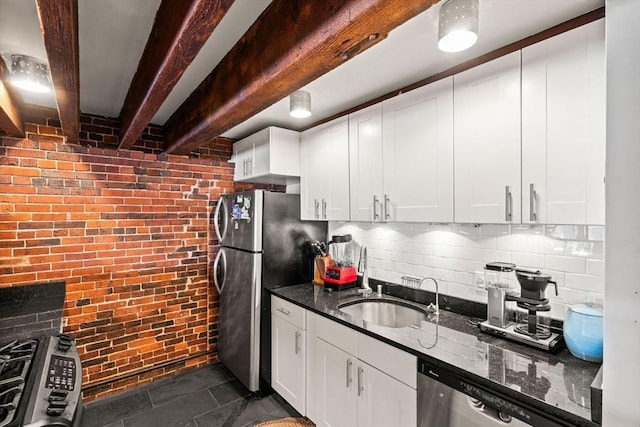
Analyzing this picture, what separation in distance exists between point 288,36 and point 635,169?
3.59 feet

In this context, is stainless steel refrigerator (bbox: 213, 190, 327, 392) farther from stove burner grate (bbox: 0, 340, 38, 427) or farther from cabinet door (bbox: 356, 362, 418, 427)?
stove burner grate (bbox: 0, 340, 38, 427)

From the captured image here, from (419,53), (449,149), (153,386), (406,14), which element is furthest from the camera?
(153,386)

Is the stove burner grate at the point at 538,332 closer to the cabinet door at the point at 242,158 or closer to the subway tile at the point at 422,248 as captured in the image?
the subway tile at the point at 422,248

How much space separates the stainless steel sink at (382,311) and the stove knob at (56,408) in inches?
59.7

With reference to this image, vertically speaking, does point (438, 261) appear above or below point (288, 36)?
below

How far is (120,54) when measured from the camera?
1.70 metres

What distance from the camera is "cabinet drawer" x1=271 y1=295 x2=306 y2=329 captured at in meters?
2.31

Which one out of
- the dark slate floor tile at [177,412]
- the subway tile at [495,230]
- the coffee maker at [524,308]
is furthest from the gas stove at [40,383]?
the subway tile at [495,230]

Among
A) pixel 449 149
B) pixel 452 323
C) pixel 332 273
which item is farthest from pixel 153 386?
pixel 449 149

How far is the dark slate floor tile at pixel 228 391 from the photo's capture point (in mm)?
2658

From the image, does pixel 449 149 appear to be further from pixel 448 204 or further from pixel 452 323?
pixel 452 323

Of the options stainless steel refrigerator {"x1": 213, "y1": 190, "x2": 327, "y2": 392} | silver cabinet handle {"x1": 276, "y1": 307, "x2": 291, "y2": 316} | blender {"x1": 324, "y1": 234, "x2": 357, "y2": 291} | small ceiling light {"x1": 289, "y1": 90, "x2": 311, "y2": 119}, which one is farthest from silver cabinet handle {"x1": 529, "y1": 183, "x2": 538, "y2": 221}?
stainless steel refrigerator {"x1": 213, "y1": 190, "x2": 327, "y2": 392}

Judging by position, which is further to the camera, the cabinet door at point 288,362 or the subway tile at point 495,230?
the cabinet door at point 288,362

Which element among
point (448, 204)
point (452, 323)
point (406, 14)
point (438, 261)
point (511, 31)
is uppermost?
point (511, 31)
